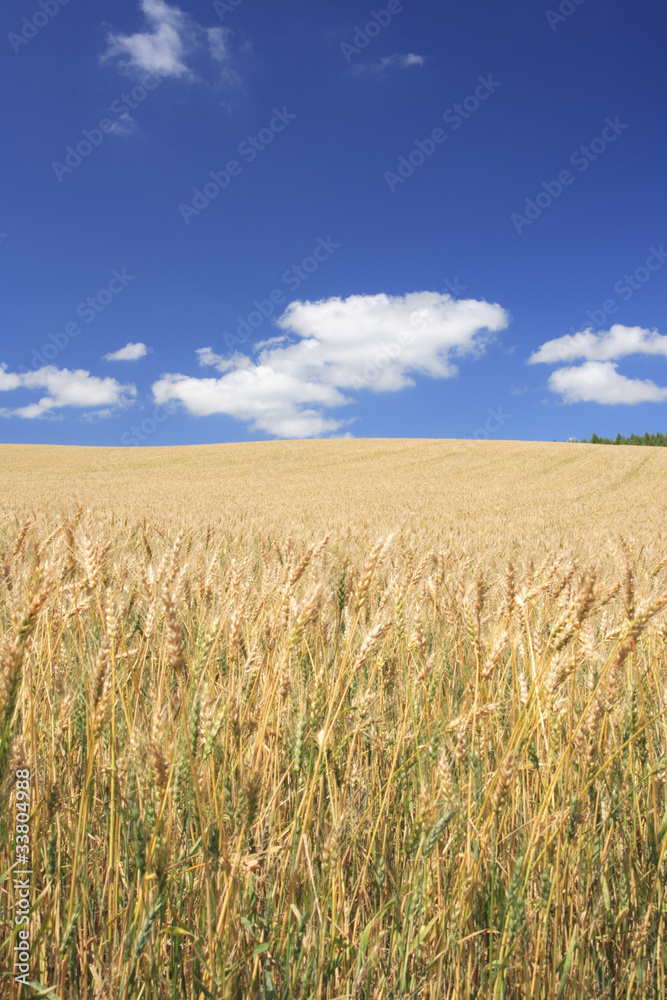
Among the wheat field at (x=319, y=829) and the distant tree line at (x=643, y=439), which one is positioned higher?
the distant tree line at (x=643, y=439)

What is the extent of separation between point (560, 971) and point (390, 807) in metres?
0.55

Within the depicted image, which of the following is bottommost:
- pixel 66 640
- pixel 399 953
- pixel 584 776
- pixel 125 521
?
pixel 399 953

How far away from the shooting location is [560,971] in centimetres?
113

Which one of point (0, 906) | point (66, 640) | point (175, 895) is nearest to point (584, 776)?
point (175, 895)

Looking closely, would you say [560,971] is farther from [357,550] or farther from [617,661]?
[357,550]

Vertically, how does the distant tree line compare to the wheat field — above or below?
above

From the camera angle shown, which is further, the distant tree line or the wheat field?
the distant tree line

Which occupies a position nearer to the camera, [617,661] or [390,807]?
[617,661]

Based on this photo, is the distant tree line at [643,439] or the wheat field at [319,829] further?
the distant tree line at [643,439]

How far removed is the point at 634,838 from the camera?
1.37m

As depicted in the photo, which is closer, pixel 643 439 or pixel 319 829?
pixel 319 829

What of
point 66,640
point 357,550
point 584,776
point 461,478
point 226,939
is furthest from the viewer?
point 461,478

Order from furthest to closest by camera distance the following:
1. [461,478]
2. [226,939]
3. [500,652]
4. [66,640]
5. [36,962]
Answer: [461,478]
[66,640]
[500,652]
[36,962]
[226,939]

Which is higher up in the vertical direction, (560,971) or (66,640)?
(66,640)
